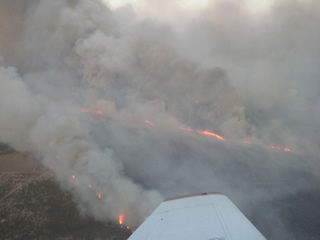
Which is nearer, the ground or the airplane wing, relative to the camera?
the airplane wing

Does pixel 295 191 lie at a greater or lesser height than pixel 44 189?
greater

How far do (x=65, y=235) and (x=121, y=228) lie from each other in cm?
721

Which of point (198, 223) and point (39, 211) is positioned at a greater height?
point (198, 223)

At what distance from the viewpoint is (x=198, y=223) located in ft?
21.0

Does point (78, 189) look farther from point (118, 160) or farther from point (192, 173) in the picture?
point (192, 173)

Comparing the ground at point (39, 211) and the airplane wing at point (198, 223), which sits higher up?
the airplane wing at point (198, 223)

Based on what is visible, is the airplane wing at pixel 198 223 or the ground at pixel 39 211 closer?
the airplane wing at pixel 198 223

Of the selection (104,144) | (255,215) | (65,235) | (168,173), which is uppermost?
(104,144)

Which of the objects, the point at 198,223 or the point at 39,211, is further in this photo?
the point at 39,211

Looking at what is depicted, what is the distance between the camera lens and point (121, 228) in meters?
25.5

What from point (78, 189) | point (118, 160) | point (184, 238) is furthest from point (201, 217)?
point (118, 160)

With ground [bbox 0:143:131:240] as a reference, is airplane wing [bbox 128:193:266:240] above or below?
above

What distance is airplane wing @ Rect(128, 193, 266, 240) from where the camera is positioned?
5668mm

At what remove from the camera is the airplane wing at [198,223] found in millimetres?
5668
